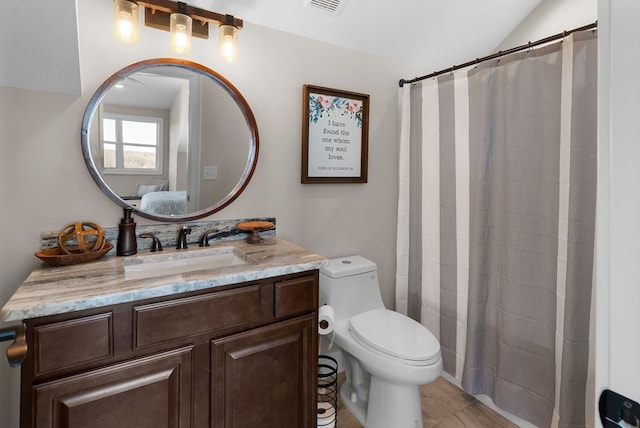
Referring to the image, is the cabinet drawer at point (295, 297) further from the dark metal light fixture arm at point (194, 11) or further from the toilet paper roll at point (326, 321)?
the dark metal light fixture arm at point (194, 11)

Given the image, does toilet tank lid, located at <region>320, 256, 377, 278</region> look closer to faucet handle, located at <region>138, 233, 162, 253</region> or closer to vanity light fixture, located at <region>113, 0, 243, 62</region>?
faucet handle, located at <region>138, 233, 162, 253</region>

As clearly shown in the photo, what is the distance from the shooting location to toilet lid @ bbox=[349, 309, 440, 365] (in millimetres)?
1539

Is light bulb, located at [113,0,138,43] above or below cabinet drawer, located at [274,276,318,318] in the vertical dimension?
above

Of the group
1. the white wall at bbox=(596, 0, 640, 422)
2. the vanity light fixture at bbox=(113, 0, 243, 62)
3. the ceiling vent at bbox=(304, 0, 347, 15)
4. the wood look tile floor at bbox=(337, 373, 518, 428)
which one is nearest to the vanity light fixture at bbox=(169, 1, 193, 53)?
the vanity light fixture at bbox=(113, 0, 243, 62)

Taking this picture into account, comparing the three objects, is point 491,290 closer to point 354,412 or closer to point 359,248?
point 359,248

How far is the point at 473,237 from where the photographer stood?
75.7 inches

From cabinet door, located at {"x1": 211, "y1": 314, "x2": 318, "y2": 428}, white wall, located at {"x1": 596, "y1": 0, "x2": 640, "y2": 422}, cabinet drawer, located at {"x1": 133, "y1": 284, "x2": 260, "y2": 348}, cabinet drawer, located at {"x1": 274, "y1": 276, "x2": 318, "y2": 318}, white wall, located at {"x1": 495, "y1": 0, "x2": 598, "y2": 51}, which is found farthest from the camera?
white wall, located at {"x1": 495, "y1": 0, "x2": 598, "y2": 51}

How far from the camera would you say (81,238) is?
1339mm

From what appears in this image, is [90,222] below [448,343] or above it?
above

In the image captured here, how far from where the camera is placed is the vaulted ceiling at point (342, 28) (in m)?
1.17

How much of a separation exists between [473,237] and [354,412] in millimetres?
1202

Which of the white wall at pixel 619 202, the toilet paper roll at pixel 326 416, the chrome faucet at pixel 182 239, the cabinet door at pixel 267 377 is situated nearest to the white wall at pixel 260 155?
the chrome faucet at pixel 182 239

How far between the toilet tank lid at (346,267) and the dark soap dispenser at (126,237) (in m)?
0.96

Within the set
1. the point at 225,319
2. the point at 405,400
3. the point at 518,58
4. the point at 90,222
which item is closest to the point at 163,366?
the point at 225,319
